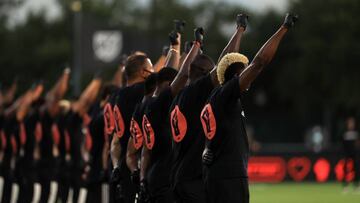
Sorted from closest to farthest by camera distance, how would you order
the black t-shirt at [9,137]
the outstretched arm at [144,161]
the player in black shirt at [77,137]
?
1. the outstretched arm at [144,161]
2. the player in black shirt at [77,137]
3. the black t-shirt at [9,137]

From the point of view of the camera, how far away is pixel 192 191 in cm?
1194

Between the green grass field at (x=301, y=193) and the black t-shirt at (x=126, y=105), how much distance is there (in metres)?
12.4

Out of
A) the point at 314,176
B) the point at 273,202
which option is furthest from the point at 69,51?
the point at 273,202

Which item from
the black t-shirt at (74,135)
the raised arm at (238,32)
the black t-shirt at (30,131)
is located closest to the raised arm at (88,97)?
the black t-shirt at (74,135)

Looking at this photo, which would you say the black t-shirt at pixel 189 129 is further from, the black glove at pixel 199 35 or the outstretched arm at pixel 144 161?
the black glove at pixel 199 35

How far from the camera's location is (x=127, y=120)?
14227 millimetres

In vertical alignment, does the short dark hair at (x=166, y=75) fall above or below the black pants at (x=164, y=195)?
above

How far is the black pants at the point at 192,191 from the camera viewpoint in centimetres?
1194

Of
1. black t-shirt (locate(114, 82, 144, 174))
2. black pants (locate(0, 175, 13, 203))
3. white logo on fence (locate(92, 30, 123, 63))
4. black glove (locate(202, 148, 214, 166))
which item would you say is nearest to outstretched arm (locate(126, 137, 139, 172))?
black t-shirt (locate(114, 82, 144, 174))

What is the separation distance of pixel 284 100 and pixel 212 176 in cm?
7763

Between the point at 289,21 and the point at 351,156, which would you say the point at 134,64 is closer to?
the point at 289,21

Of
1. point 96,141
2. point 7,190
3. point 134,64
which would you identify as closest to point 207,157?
point 134,64

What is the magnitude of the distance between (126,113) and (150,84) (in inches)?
46.0

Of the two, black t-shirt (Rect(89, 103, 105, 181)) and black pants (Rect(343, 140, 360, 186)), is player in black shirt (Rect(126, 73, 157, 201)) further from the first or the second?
black pants (Rect(343, 140, 360, 186))
